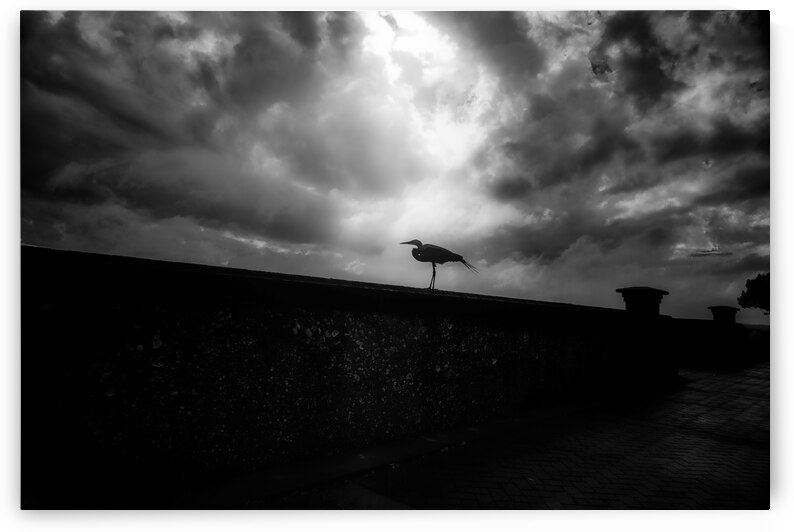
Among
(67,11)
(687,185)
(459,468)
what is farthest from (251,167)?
(687,185)

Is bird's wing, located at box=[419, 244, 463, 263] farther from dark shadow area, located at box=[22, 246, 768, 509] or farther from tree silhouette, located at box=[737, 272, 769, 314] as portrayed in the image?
tree silhouette, located at box=[737, 272, 769, 314]

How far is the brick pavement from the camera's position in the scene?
106 inches

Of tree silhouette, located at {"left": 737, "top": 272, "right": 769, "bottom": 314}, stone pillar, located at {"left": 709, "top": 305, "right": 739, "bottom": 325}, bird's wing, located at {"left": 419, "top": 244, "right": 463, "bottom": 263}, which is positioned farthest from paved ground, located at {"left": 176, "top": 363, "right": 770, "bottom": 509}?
stone pillar, located at {"left": 709, "top": 305, "right": 739, "bottom": 325}

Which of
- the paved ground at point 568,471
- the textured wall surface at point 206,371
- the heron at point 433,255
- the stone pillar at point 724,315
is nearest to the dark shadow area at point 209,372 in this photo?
the textured wall surface at point 206,371

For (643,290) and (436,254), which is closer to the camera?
(436,254)

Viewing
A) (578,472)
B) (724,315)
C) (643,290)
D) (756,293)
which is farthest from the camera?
(724,315)

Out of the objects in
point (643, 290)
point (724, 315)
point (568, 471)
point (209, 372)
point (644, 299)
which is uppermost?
point (643, 290)

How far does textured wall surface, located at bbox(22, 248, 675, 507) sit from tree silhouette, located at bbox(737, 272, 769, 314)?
252 centimetres

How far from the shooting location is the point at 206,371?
8.11 ft

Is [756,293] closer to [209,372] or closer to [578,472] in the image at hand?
A: [578,472]

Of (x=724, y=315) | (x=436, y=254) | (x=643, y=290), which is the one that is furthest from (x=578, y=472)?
(x=724, y=315)

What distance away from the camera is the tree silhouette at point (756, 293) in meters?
3.76

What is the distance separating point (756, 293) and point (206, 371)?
16.0 ft

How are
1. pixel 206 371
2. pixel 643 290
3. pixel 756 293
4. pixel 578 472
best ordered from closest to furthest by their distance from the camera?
pixel 206 371, pixel 578 472, pixel 756 293, pixel 643 290
